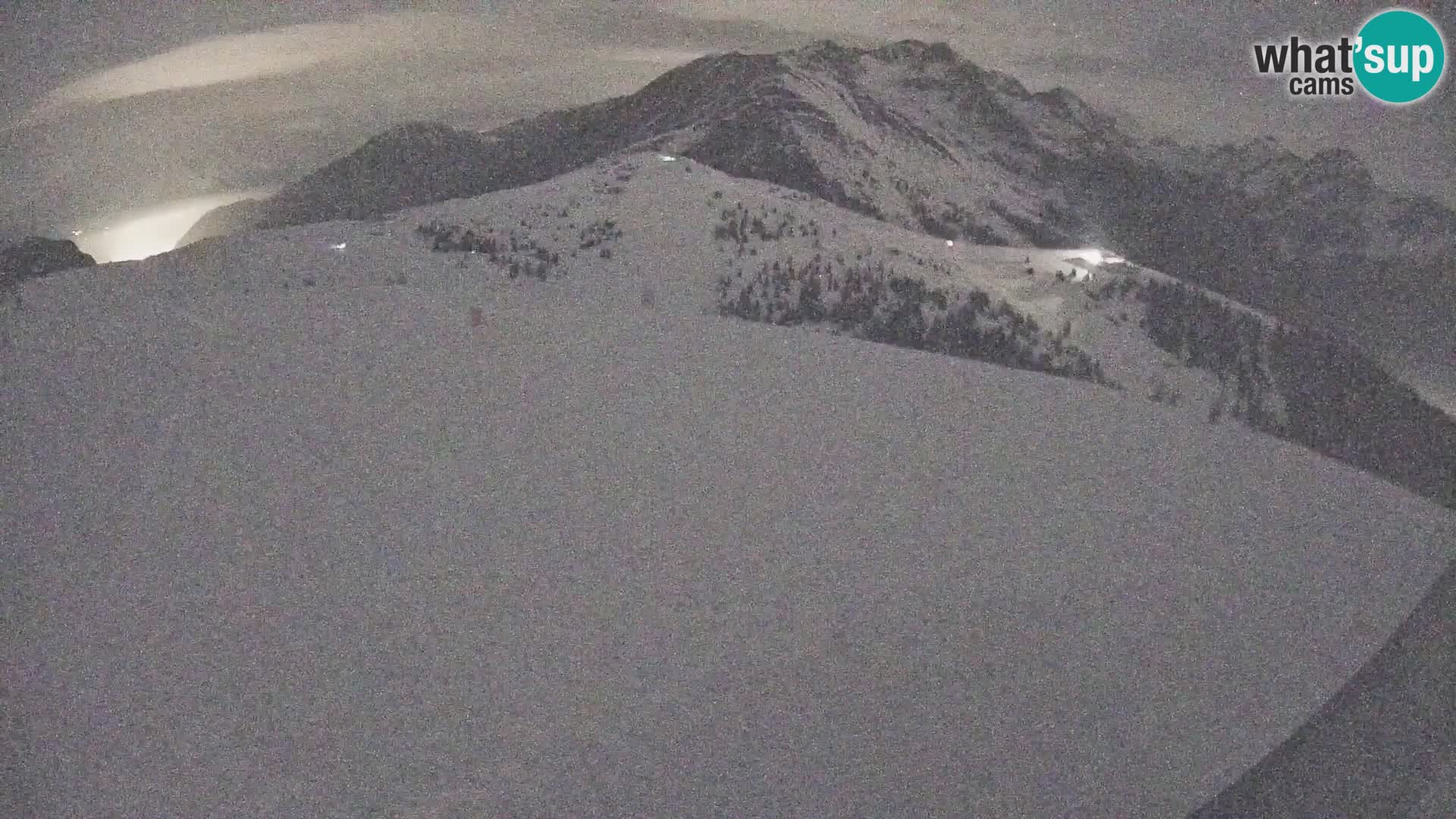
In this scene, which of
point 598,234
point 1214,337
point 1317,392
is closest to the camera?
point 1317,392

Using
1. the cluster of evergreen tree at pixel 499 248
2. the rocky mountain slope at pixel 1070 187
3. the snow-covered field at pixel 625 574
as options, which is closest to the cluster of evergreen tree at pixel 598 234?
the cluster of evergreen tree at pixel 499 248

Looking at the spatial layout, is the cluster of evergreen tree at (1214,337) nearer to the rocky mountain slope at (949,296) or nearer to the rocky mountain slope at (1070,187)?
the rocky mountain slope at (949,296)

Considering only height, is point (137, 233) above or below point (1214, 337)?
above

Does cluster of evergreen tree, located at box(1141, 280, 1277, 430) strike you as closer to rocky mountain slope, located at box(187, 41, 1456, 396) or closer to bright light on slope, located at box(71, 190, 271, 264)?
rocky mountain slope, located at box(187, 41, 1456, 396)

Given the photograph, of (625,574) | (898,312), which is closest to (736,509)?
(625,574)

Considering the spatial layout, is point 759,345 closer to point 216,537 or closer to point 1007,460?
point 1007,460

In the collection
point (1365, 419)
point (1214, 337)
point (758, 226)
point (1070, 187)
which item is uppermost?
point (1070, 187)

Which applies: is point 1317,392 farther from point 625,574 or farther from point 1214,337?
point 625,574
